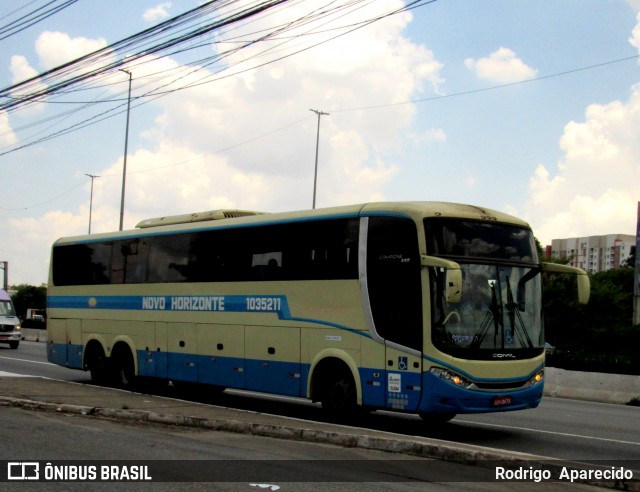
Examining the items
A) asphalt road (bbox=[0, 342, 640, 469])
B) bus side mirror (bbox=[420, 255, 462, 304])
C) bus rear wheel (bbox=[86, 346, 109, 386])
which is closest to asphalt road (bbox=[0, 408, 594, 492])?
bus side mirror (bbox=[420, 255, 462, 304])

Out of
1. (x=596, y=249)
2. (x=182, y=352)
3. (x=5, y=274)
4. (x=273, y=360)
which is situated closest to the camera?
(x=273, y=360)

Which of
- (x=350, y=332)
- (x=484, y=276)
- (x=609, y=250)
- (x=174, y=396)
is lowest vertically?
(x=174, y=396)

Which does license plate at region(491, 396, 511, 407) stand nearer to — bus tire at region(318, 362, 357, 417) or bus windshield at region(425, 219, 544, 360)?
bus windshield at region(425, 219, 544, 360)

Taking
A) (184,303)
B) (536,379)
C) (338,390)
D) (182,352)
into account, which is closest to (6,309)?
(182,352)

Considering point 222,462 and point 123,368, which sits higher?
point 123,368

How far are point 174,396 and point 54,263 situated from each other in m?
5.52

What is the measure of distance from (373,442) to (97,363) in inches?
430

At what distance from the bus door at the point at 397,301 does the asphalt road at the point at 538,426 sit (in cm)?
95

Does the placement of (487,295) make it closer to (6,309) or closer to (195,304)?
(195,304)

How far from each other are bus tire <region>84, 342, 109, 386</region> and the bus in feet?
4.34

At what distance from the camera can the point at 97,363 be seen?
1983cm

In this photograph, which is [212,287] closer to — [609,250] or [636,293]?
[636,293]

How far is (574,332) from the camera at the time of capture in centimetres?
6388

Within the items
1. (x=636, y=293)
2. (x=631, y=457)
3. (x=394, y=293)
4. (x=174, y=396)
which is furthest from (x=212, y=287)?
(x=636, y=293)
